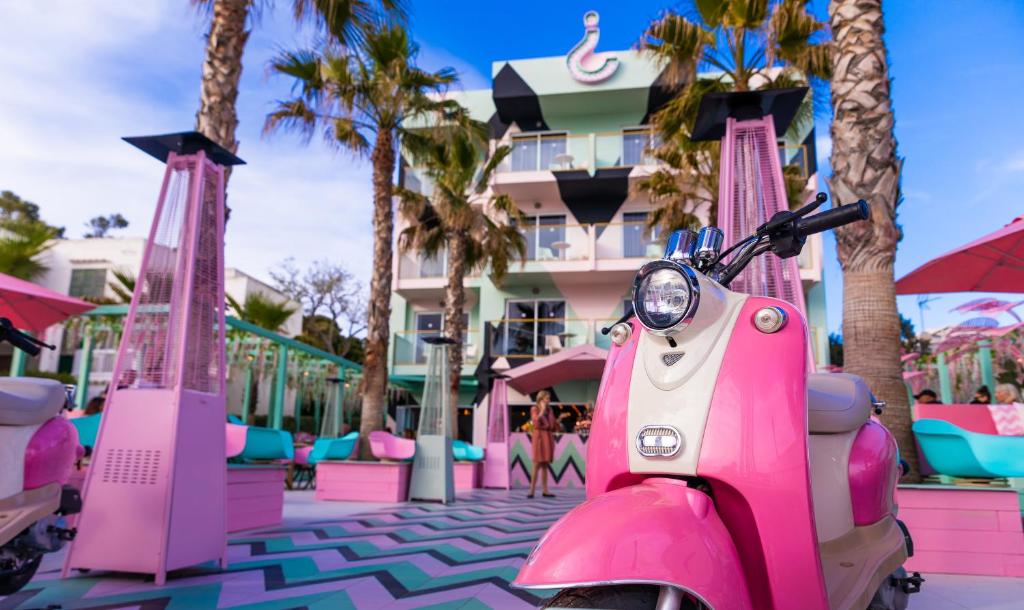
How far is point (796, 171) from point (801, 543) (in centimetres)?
1490

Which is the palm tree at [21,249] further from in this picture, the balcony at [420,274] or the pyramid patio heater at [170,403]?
the pyramid patio heater at [170,403]

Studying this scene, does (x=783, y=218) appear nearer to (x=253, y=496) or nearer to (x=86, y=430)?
(x=253, y=496)

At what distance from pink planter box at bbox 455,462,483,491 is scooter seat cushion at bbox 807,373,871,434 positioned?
11487 mm

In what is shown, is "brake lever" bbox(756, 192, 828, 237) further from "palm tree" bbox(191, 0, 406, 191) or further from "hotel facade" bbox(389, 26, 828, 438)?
"hotel facade" bbox(389, 26, 828, 438)

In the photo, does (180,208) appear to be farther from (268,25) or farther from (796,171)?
(796,171)

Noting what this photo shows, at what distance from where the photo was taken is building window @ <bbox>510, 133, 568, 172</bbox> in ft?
69.7

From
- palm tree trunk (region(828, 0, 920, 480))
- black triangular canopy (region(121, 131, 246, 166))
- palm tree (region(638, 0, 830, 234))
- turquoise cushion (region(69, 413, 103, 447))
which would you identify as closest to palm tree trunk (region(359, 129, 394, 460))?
turquoise cushion (region(69, 413, 103, 447))

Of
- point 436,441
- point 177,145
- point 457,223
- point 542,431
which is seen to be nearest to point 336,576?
point 177,145

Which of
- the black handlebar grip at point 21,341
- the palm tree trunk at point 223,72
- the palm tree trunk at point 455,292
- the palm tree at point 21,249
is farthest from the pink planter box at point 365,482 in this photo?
the palm tree at point 21,249

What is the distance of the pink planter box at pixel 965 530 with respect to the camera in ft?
14.5

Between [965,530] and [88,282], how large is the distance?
3135cm

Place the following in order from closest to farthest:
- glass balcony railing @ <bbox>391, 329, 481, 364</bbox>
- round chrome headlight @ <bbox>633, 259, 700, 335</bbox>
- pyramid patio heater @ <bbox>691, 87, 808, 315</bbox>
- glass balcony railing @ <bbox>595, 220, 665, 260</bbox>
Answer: round chrome headlight @ <bbox>633, 259, 700, 335</bbox> → pyramid patio heater @ <bbox>691, 87, 808, 315</bbox> → glass balcony railing @ <bbox>595, 220, 665, 260</bbox> → glass balcony railing @ <bbox>391, 329, 481, 364</bbox>

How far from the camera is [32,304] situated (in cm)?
752

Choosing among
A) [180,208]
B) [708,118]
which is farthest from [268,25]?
[708,118]
